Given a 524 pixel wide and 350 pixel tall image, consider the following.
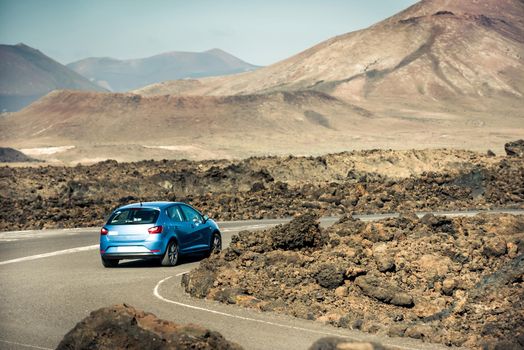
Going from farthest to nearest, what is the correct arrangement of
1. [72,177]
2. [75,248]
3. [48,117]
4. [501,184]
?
1. [48,117]
2. [72,177]
3. [501,184]
4. [75,248]

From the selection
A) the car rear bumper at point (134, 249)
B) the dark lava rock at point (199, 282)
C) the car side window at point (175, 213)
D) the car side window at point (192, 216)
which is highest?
the car side window at point (175, 213)

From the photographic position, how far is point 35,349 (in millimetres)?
10930

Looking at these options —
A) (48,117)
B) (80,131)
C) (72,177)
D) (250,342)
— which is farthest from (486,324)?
(48,117)

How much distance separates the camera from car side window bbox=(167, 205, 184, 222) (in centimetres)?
1972

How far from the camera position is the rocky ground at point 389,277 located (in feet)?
43.0

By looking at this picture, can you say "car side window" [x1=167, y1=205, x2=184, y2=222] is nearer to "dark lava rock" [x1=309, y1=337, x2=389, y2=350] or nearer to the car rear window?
the car rear window

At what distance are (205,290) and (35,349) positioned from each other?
517cm

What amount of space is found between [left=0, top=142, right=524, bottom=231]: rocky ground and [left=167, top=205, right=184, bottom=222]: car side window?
1528 cm

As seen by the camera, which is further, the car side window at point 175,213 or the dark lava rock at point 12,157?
the dark lava rock at point 12,157

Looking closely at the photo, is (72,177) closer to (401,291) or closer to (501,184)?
(501,184)

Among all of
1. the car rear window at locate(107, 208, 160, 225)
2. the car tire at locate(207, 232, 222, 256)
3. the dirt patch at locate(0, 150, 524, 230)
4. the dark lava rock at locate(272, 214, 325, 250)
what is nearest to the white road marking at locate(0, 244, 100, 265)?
the car rear window at locate(107, 208, 160, 225)

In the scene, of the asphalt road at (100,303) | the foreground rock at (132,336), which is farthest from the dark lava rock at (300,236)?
the foreground rock at (132,336)

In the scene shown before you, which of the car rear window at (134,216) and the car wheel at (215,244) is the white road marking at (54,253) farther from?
the car wheel at (215,244)

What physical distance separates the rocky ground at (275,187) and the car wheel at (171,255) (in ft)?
51.3
